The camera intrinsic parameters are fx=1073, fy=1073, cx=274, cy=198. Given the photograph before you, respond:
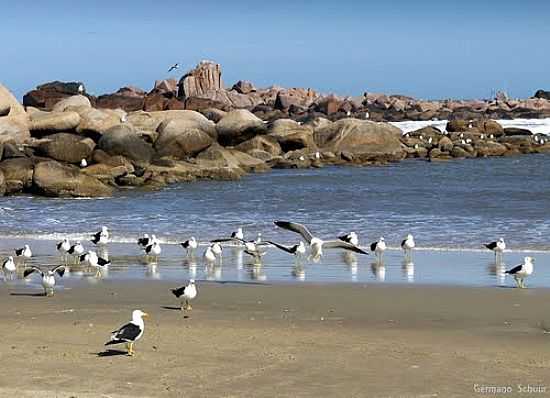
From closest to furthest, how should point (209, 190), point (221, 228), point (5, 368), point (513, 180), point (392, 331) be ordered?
point (5, 368) < point (392, 331) < point (221, 228) < point (209, 190) < point (513, 180)

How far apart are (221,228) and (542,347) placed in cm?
1252

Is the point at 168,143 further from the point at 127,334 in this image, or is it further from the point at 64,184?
the point at 127,334

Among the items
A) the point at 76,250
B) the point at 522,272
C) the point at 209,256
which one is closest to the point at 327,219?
the point at 209,256

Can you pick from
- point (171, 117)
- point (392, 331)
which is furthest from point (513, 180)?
point (392, 331)

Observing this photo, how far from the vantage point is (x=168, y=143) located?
37094 mm

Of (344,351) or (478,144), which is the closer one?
(344,351)

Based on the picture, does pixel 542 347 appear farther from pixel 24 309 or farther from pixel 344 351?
pixel 24 309

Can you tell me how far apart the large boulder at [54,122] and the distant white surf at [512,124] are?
3732 centimetres

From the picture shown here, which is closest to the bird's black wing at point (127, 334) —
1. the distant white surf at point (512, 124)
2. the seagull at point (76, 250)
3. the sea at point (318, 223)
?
the sea at point (318, 223)

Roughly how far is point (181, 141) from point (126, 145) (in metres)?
2.64

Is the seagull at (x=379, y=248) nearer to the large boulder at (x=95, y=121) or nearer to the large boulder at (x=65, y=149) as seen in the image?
the large boulder at (x=65, y=149)

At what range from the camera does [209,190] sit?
102 feet

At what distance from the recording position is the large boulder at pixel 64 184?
27.5 m

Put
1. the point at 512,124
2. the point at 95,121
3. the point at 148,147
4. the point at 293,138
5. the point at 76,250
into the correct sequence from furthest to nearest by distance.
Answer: the point at 512,124
the point at 293,138
the point at 95,121
the point at 148,147
the point at 76,250
